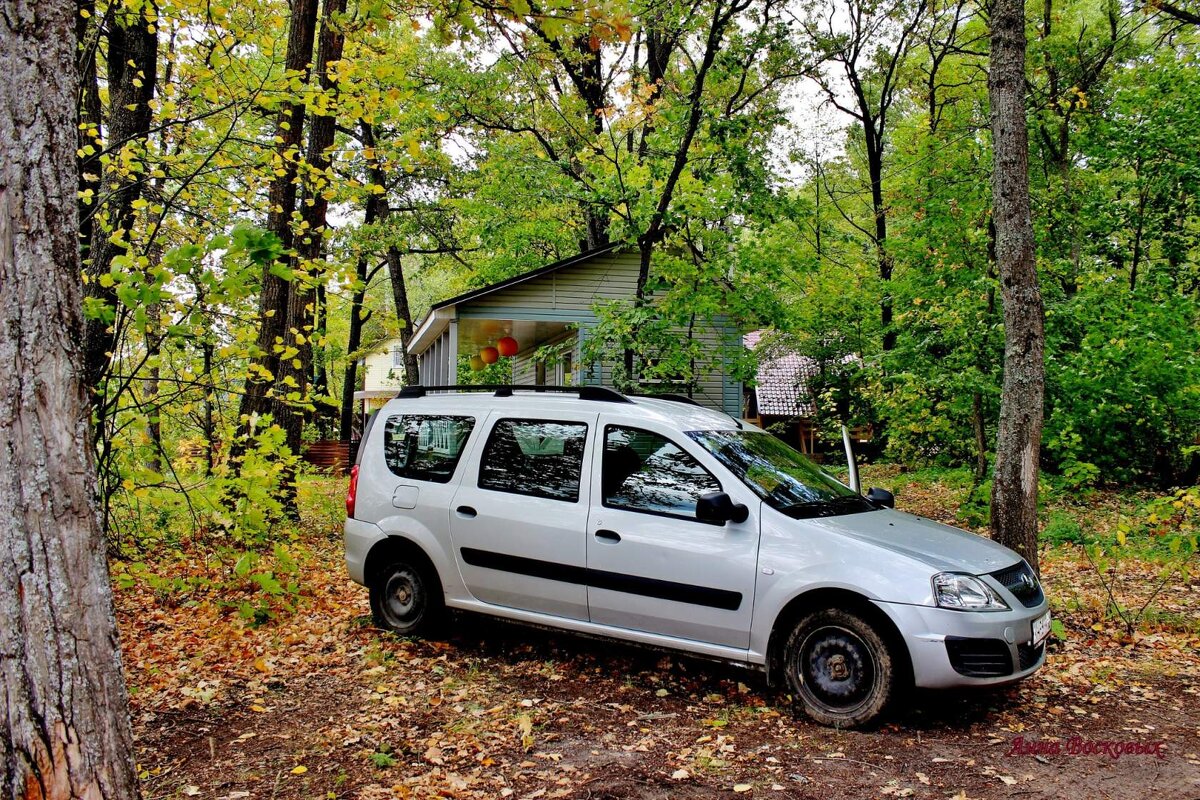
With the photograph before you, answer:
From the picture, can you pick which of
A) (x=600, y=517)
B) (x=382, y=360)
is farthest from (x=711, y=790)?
(x=382, y=360)

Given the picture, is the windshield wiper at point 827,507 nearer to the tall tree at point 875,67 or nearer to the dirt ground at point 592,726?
the dirt ground at point 592,726

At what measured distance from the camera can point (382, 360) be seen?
221 ft

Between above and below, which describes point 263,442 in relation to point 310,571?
above

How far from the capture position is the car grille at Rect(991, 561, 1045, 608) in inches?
180

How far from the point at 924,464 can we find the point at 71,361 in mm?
15929

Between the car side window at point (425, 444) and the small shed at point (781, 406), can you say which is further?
the small shed at point (781, 406)

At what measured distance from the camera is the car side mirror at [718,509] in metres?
4.72

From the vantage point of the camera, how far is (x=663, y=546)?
503 cm

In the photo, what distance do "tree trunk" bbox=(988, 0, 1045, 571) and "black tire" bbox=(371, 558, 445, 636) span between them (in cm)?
456

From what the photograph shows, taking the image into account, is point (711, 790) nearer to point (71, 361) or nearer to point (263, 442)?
point (71, 361)

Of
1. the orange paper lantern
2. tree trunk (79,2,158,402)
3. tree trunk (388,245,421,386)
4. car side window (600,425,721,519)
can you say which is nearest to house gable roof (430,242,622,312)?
the orange paper lantern

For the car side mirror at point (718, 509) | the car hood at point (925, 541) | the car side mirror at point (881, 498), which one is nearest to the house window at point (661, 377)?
the car side mirror at point (881, 498)

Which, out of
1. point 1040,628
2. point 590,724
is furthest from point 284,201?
point 1040,628

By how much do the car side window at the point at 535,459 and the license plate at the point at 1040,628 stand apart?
116 inches
